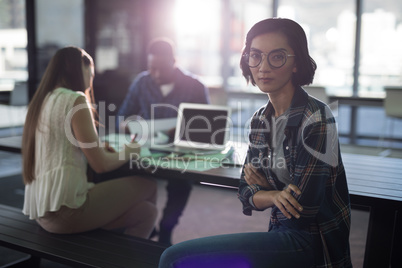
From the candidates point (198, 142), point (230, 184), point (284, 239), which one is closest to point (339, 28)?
point (198, 142)

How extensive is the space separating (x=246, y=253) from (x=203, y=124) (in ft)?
4.49

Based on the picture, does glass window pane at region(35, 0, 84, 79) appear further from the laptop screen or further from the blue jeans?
the blue jeans

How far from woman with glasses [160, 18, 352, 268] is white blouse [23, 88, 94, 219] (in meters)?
0.82

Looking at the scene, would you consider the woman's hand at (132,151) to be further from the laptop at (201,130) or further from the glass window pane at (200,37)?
the glass window pane at (200,37)

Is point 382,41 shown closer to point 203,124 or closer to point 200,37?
point 200,37

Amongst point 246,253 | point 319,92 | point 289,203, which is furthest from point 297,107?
point 319,92

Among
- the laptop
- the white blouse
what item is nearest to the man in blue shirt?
the laptop

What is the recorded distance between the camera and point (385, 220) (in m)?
1.70

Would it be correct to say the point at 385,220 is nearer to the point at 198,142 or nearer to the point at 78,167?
the point at 198,142

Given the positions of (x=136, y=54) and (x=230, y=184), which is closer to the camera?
(x=230, y=184)

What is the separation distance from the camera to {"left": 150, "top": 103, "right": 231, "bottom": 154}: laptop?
257 cm

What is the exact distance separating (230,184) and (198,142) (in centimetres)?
71

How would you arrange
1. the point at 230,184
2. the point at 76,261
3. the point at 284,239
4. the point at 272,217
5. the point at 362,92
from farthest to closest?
the point at 362,92 < the point at 230,184 < the point at 76,261 < the point at 272,217 < the point at 284,239

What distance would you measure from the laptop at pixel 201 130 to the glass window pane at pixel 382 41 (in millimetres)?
4606
